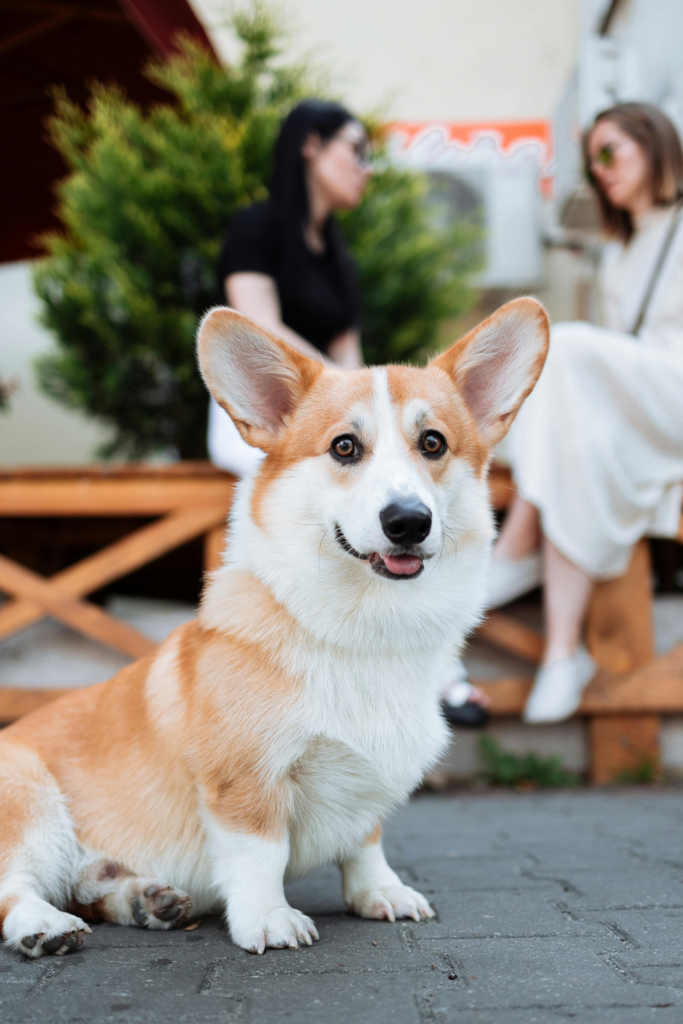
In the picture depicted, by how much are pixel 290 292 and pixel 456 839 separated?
194cm

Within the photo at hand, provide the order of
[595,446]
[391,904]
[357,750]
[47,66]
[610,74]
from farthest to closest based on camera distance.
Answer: [610,74] < [47,66] < [595,446] < [391,904] < [357,750]

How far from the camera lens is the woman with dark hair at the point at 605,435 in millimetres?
2914

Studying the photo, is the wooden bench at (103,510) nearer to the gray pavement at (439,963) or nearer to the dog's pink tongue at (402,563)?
the gray pavement at (439,963)

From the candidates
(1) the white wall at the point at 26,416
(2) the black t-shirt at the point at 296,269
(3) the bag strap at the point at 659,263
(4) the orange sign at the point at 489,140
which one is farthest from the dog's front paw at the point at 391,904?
(4) the orange sign at the point at 489,140

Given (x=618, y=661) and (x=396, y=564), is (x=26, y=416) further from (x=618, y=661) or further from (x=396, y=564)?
(x=396, y=564)

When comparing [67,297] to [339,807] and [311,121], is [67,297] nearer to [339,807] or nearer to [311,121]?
[311,121]

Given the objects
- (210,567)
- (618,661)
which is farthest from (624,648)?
(210,567)

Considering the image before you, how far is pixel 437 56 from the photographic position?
6.84m

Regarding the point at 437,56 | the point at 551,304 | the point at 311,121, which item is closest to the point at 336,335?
the point at 311,121

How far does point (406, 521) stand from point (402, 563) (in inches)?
4.6

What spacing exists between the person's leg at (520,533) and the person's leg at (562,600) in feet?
0.33

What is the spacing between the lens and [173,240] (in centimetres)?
414

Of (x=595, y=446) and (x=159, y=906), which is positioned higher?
(x=595, y=446)

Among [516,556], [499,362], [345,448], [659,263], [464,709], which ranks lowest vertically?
[464,709]
